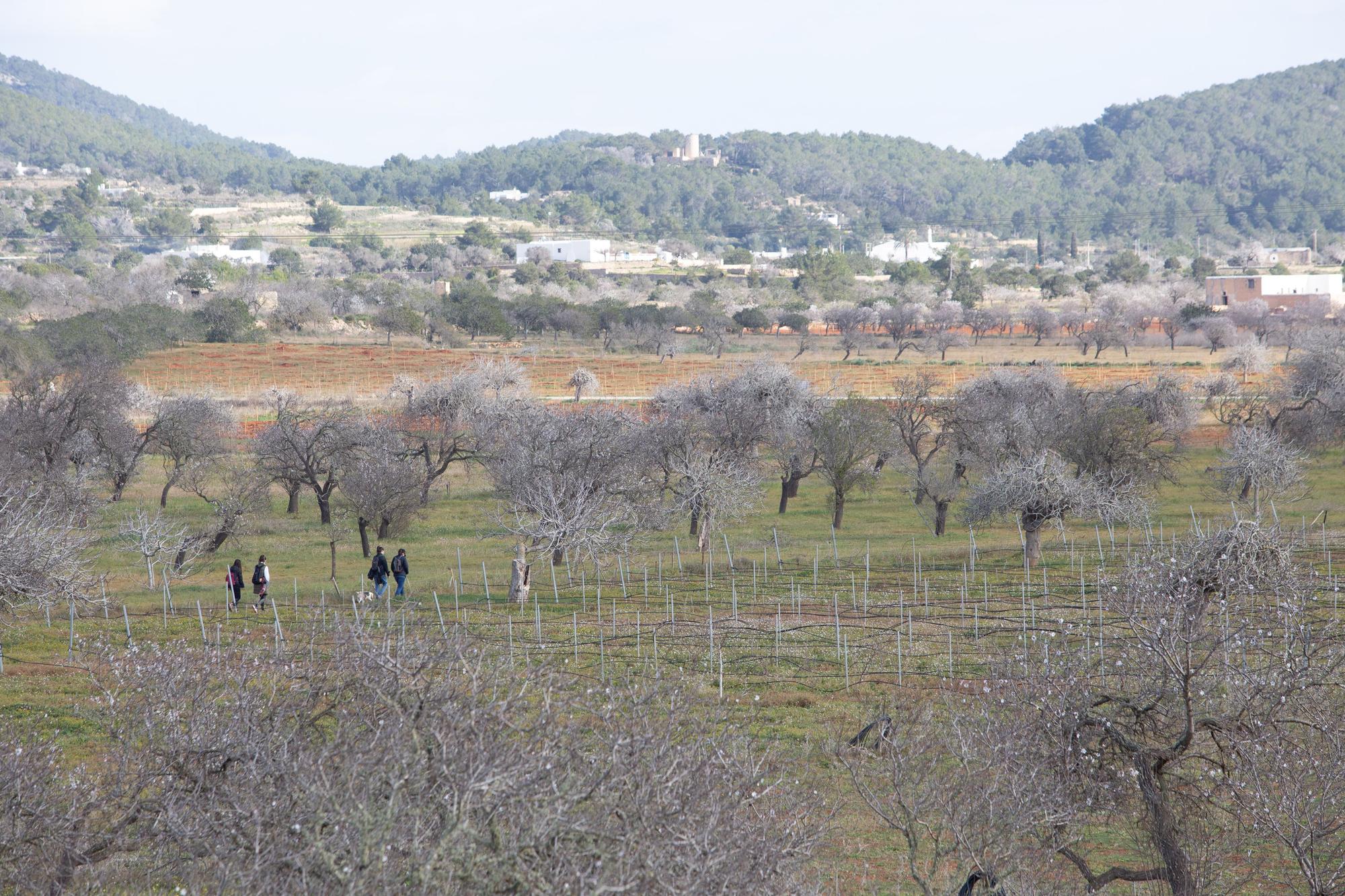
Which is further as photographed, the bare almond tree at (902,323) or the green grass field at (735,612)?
the bare almond tree at (902,323)

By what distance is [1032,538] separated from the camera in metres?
31.0

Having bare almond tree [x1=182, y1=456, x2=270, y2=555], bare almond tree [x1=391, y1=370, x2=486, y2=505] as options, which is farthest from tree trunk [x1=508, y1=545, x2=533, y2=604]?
bare almond tree [x1=391, y1=370, x2=486, y2=505]

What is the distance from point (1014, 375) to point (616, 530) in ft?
72.8

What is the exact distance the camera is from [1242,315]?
300ft

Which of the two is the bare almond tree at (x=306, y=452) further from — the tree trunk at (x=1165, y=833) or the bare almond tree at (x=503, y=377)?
the tree trunk at (x=1165, y=833)

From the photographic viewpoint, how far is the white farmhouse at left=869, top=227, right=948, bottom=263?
182 metres

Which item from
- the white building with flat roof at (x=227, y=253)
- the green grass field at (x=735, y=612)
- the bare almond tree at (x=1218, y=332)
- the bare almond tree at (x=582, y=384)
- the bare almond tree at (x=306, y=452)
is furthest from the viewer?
the white building with flat roof at (x=227, y=253)

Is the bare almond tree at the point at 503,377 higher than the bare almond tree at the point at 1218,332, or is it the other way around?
the bare almond tree at the point at 503,377

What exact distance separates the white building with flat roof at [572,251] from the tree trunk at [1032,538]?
405 feet

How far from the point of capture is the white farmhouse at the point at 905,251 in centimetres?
18238

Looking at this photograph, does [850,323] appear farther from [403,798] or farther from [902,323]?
[403,798]

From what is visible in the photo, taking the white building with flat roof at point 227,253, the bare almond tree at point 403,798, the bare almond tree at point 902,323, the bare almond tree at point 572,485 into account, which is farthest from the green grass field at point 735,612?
the white building with flat roof at point 227,253

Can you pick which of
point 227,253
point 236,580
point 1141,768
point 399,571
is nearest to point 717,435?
point 399,571

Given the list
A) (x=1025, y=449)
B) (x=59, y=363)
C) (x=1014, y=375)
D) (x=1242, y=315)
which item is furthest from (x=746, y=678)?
(x=1242, y=315)
